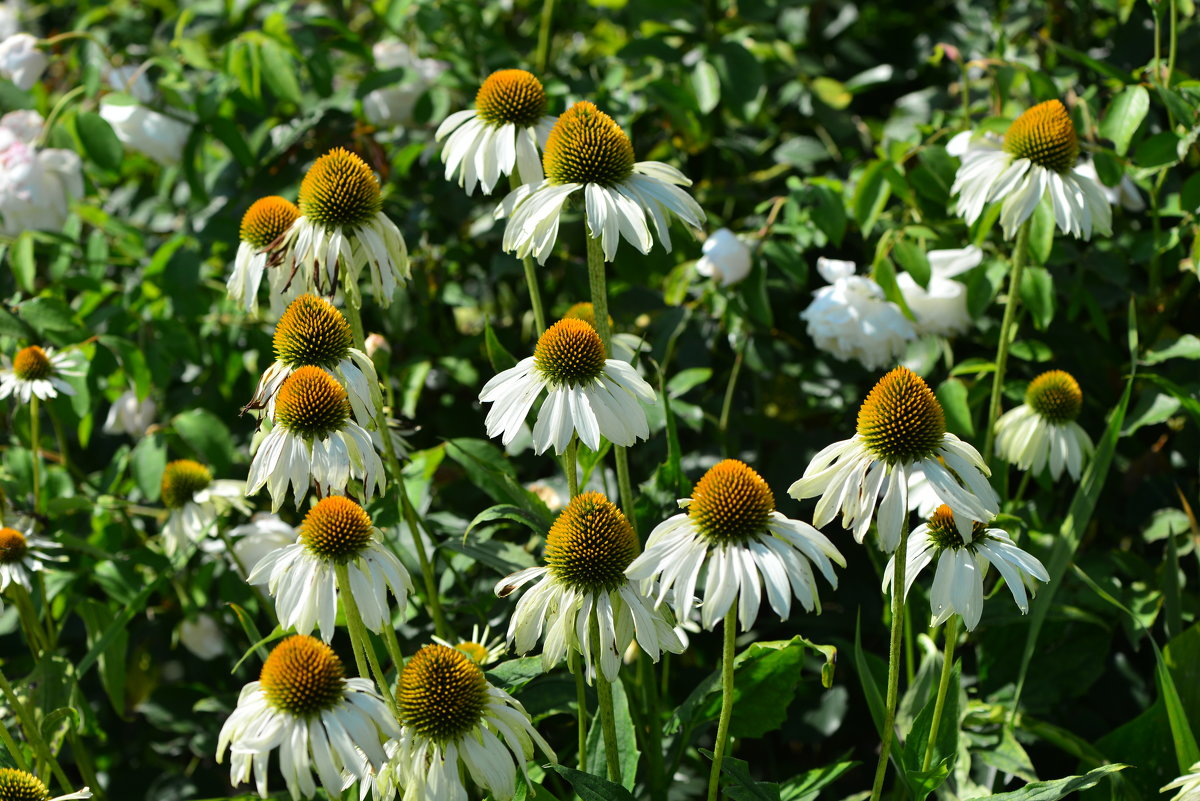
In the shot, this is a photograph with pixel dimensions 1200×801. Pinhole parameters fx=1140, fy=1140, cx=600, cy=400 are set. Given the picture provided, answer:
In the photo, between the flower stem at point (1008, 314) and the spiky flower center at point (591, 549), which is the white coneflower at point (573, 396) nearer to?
the spiky flower center at point (591, 549)

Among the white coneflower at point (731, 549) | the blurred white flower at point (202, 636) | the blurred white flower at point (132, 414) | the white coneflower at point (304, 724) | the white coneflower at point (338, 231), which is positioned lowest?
the blurred white flower at point (202, 636)

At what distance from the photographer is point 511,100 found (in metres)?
1.57

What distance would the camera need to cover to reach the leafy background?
184cm

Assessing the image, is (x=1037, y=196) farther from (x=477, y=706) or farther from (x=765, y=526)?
(x=477, y=706)

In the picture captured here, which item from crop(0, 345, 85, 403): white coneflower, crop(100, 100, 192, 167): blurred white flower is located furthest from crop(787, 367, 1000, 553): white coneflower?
crop(100, 100, 192, 167): blurred white flower

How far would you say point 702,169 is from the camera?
274cm

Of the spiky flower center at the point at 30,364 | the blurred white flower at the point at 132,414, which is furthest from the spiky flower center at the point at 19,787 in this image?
the blurred white flower at the point at 132,414

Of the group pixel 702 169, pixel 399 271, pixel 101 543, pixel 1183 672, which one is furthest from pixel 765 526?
pixel 702 169

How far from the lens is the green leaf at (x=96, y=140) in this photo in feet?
7.43

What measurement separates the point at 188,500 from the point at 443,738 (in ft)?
3.23

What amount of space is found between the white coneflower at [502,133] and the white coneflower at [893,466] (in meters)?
0.61

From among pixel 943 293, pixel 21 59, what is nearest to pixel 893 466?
pixel 943 293

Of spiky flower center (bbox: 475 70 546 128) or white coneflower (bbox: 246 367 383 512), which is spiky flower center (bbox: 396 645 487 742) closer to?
white coneflower (bbox: 246 367 383 512)

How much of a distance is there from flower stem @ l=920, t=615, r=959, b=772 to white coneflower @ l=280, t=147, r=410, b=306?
0.82 m
